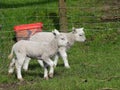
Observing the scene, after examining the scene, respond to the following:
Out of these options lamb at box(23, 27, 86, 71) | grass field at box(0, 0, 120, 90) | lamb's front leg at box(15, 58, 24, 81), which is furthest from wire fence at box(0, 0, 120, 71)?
lamb's front leg at box(15, 58, 24, 81)

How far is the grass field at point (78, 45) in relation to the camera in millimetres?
9000

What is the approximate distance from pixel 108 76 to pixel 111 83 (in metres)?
0.66

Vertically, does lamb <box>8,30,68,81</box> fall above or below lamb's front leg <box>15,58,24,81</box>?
above

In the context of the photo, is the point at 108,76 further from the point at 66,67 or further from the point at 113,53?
the point at 113,53

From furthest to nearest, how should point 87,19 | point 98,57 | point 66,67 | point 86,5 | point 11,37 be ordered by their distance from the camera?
point 86,5 → point 87,19 → point 11,37 → point 98,57 → point 66,67

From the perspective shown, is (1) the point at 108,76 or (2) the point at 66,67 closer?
(1) the point at 108,76

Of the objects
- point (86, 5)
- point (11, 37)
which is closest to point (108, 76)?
point (11, 37)

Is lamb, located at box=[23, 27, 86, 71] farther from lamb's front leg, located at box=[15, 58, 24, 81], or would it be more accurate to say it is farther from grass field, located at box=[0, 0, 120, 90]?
lamb's front leg, located at box=[15, 58, 24, 81]

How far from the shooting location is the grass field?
9.00 m

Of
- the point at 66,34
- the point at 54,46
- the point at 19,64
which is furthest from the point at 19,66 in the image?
the point at 66,34

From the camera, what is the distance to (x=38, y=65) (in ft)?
36.7

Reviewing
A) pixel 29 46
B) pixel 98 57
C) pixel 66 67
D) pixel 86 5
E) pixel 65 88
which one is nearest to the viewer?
pixel 65 88

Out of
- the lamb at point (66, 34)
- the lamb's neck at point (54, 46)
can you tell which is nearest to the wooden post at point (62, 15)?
the lamb at point (66, 34)

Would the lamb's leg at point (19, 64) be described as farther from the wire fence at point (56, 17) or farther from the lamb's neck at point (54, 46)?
the wire fence at point (56, 17)
